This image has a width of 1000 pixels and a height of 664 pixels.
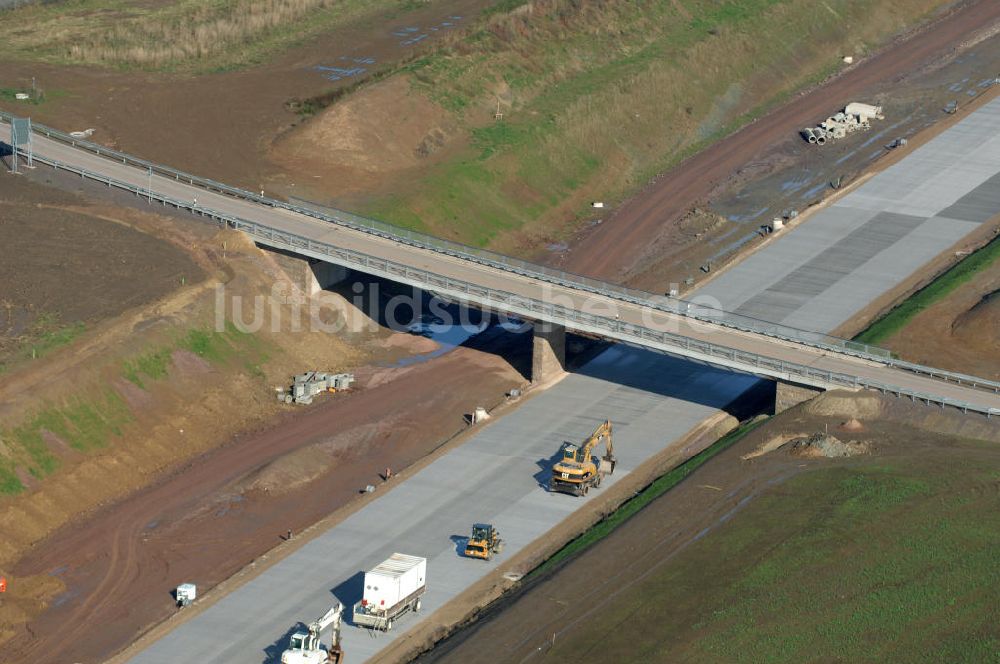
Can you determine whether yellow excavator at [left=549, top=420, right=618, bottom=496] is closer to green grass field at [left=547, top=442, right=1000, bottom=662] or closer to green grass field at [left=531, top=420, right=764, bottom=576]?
green grass field at [left=531, top=420, right=764, bottom=576]

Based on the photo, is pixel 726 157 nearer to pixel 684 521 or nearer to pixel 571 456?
pixel 571 456

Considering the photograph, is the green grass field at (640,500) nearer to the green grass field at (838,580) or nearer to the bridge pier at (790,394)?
the bridge pier at (790,394)

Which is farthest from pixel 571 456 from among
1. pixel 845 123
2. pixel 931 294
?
pixel 845 123

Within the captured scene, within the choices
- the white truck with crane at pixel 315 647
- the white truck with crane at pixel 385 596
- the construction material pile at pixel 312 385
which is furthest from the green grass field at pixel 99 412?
the white truck with crane at pixel 315 647

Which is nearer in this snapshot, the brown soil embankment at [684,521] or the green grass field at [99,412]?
the brown soil embankment at [684,521]

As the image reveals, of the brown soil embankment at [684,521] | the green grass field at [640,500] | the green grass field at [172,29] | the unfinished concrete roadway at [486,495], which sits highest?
the green grass field at [172,29]

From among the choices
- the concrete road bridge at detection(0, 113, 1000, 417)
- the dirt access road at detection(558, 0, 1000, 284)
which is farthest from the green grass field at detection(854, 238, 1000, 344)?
the dirt access road at detection(558, 0, 1000, 284)
